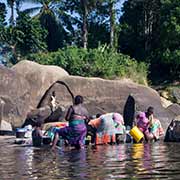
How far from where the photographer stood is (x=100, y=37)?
47.3 metres

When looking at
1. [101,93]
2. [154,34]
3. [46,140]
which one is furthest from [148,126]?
[154,34]

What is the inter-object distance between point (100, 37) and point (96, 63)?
9422 millimetres

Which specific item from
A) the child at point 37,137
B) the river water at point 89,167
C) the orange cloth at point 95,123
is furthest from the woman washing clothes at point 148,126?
the river water at point 89,167

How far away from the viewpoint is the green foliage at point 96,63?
1491 inches

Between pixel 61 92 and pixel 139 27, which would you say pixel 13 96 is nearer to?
pixel 61 92

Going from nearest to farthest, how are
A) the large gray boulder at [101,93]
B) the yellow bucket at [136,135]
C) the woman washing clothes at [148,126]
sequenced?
the yellow bucket at [136,135]
the woman washing clothes at [148,126]
the large gray boulder at [101,93]

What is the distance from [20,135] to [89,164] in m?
9.39

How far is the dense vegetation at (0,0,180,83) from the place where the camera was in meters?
39.0

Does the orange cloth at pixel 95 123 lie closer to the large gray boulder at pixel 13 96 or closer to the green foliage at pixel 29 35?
the large gray boulder at pixel 13 96

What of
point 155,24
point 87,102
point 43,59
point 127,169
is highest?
point 155,24

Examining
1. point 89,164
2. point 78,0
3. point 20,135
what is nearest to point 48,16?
point 78,0

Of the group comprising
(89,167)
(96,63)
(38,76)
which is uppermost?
(96,63)

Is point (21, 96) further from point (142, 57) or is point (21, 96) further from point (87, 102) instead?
point (142, 57)

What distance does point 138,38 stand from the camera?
46.3 meters
